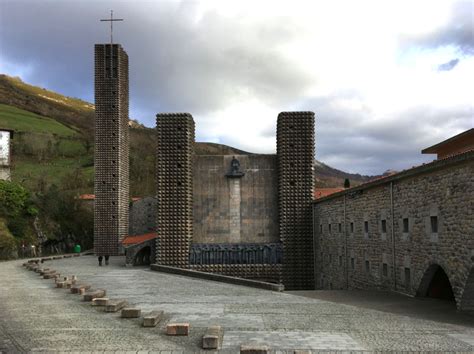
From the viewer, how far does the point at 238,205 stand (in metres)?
37.2

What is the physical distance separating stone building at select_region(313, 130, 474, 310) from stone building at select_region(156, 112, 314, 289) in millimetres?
7526

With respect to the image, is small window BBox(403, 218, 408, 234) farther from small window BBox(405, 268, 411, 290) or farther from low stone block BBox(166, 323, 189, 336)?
low stone block BBox(166, 323, 189, 336)

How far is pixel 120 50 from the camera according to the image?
57031 mm

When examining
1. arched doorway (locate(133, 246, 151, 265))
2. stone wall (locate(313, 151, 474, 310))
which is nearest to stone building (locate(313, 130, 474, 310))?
stone wall (locate(313, 151, 474, 310))

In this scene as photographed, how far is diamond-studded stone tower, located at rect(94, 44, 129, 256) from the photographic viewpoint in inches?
2127

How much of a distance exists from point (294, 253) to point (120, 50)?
32538 mm

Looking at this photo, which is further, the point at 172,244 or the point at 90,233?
the point at 90,233

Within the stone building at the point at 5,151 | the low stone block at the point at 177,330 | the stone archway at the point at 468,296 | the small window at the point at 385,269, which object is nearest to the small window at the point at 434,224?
the stone archway at the point at 468,296

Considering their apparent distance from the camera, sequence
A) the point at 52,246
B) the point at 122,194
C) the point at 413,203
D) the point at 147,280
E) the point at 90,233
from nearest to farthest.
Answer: the point at 413,203 → the point at 147,280 → the point at 122,194 → the point at 52,246 → the point at 90,233

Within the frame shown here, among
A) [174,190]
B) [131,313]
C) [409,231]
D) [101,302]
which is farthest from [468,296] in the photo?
[174,190]

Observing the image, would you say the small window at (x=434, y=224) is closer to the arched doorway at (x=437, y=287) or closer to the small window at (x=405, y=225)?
the arched doorway at (x=437, y=287)

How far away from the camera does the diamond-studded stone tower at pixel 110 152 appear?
177ft

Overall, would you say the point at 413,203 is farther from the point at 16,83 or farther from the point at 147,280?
the point at 16,83

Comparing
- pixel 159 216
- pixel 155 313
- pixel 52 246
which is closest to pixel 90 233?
pixel 52 246
